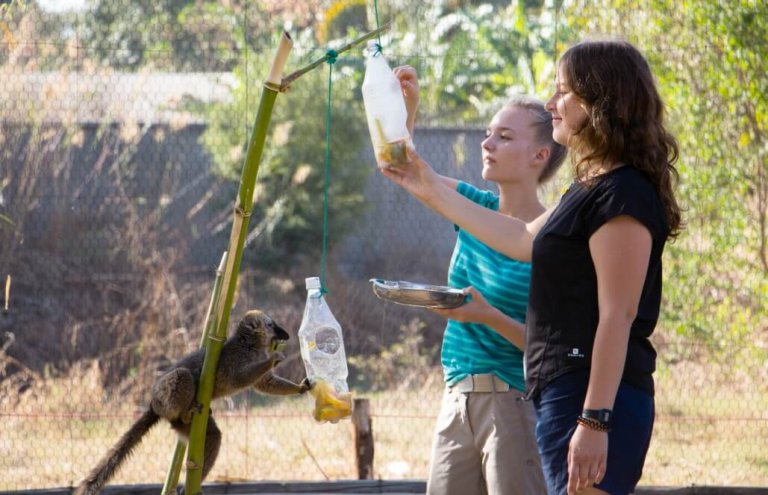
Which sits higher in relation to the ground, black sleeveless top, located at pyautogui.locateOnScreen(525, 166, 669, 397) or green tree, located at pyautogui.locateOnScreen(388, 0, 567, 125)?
green tree, located at pyautogui.locateOnScreen(388, 0, 567, 125)

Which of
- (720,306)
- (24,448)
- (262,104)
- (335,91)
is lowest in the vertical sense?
(24,448)

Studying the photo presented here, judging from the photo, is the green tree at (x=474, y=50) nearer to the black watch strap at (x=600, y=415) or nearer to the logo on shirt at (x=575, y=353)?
the logo on shirt at (x=575, y=353)

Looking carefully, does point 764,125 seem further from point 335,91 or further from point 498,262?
point 335,91

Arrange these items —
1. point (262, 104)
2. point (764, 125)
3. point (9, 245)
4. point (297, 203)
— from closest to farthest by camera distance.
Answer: point (262, 104), point (764, 125), point (9, 245), point (297, 203)

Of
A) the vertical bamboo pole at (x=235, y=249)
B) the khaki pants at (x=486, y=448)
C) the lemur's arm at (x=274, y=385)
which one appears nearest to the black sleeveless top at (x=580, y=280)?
the khaki pants at (x=486, y=448)

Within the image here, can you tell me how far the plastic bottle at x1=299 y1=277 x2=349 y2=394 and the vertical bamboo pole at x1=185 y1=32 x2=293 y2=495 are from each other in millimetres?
252

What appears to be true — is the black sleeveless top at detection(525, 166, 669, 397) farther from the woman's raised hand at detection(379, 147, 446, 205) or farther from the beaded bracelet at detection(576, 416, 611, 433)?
the woman's raised hand at detection(379, 147, 446, 205)

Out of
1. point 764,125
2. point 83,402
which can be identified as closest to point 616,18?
point 764,125

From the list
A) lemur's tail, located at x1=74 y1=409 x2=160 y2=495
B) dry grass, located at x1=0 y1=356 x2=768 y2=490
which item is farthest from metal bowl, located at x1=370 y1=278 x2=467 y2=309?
dry grass, located at x1=0 y1=356 x2=768 y2=490

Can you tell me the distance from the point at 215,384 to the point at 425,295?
79 centimetres

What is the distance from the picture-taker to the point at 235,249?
8.24ft

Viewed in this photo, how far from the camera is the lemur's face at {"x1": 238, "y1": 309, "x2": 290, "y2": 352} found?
10.9ft

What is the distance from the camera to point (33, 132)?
6852 mm

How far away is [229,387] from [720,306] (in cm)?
394
